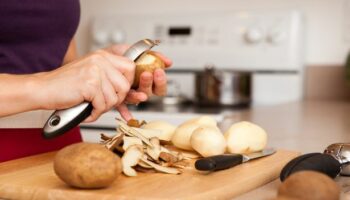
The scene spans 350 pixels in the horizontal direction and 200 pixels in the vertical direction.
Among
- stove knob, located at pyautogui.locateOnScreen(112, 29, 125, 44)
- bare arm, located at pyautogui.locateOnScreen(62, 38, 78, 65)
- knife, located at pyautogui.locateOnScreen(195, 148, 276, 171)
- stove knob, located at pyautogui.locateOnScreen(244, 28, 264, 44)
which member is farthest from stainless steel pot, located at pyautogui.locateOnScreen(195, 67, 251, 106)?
knife, located at pyautogui.locateOnScreen(195, 148, 276, 171)

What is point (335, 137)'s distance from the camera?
119cm

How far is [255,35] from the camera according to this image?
2139mm

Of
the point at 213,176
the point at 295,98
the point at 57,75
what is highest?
the point at 57,75

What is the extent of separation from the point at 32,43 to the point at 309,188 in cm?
72

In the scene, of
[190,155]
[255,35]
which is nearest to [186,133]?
[190,155]

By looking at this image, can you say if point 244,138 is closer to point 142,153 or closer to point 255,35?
point 142,153

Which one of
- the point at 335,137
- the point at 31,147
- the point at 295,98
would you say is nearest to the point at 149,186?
the point at 31,147

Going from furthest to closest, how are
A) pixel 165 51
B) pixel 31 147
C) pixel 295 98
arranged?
pixel 165 51
pixel 295 98
pixel 31 147

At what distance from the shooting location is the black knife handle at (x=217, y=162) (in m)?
0.72

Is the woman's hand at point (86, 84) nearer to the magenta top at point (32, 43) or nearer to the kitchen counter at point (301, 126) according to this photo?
the kitchen counter at point (301, 126)

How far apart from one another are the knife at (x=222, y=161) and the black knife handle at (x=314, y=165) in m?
0.09

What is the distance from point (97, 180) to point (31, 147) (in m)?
0.46

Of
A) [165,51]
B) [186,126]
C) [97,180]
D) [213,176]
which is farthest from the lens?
[165,51]

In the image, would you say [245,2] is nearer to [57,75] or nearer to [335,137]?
[335,137]
